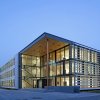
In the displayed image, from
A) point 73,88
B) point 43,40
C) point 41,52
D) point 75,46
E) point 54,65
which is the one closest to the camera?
point 73,88

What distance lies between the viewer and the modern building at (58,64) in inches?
1692

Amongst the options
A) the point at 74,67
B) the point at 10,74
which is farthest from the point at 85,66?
the point at 10,74

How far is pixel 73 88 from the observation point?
3016 centimetres

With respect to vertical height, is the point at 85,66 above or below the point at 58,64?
below

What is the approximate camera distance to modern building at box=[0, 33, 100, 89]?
43.0 metres

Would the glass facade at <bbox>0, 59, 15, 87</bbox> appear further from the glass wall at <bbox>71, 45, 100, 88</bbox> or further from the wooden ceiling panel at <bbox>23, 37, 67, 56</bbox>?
the glass wall at <bbox>71, 45, 100, 88</bbox>

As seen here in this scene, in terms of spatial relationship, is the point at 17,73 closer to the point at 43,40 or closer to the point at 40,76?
the point at 40,76

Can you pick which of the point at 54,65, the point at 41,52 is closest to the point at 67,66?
the point at 54,65

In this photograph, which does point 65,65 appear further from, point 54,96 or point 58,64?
point 54,96


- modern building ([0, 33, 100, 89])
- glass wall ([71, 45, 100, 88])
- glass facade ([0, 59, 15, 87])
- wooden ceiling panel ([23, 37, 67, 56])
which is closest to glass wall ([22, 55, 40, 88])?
modern building ([0, 33, 100, 89])

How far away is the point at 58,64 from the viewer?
48.2 metres

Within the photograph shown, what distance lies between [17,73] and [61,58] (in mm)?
14201

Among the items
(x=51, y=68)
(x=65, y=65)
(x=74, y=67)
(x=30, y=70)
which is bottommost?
(x=30, y=70)

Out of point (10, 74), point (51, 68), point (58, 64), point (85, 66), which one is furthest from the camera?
point (10, 74)
